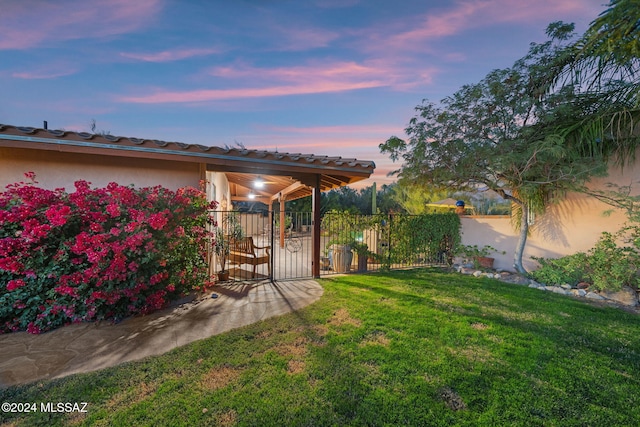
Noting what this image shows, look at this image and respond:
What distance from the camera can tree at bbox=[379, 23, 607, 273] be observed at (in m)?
6.35

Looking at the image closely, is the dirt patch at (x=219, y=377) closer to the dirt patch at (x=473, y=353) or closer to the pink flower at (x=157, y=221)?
the pink flower at (x=157, y=221)

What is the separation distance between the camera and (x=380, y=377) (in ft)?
8.93

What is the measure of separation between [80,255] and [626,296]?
34.8ft

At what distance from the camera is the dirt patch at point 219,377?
8.38ft

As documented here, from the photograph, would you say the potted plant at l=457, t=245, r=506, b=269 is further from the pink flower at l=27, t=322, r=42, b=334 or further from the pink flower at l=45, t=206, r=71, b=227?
the pink flower at l=27, t=322, r=42, b=334

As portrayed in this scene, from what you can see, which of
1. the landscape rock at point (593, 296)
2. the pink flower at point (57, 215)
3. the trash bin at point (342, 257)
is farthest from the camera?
the trash bin at point (342, 257)

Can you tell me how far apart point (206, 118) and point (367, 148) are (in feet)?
27.1

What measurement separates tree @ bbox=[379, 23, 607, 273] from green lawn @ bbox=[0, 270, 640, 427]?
373 centimetres

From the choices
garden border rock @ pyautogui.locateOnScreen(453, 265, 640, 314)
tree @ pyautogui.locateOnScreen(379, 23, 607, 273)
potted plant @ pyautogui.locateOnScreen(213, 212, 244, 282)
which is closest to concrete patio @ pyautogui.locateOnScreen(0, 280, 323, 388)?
potted plant @ pyautogui.locateOnScreen(213, 212, 244, 282)

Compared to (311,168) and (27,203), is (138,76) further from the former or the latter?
(311,168)

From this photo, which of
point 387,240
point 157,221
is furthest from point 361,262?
point 157,221

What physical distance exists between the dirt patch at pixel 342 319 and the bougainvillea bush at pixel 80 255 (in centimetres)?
289

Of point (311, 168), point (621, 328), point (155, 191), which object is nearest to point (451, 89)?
point (311, 168)

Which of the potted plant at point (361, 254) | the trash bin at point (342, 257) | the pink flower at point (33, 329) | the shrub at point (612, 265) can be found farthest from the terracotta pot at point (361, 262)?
the pink flower at point (33, 329)
